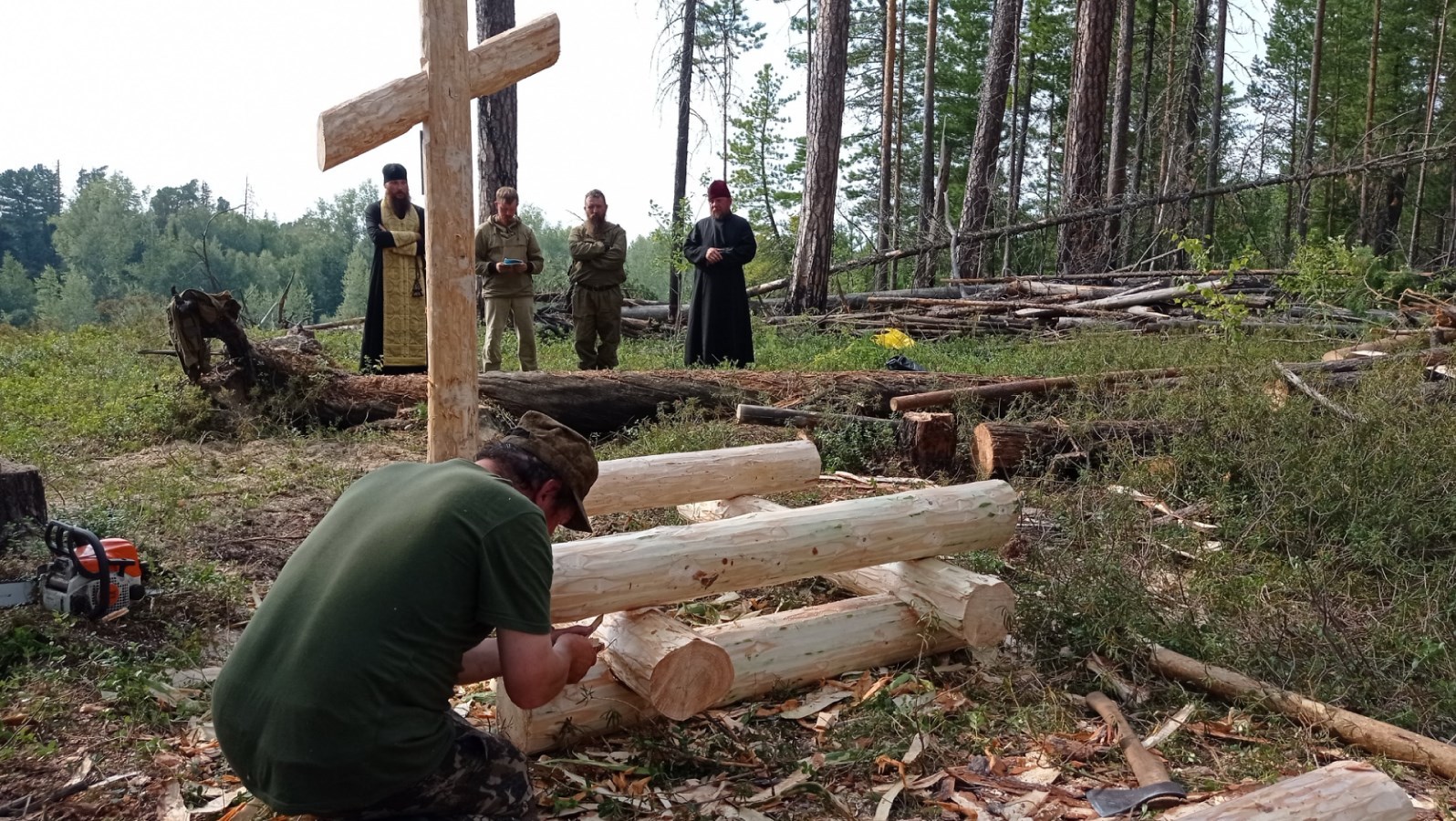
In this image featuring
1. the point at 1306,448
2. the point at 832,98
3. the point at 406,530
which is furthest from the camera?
the point at 832,98

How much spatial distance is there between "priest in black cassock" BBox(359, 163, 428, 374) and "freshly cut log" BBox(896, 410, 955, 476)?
5.10 metres

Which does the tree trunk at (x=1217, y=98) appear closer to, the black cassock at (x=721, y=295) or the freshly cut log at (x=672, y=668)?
the black cassock at (x=721, y=295)

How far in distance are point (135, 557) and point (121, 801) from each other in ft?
4.97

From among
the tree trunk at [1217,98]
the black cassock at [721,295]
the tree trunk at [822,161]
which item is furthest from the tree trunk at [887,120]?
the black cassock at [721,295]

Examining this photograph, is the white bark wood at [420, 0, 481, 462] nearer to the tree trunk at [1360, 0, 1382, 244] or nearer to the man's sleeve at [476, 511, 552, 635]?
the man's sleeve at [476, 511, 552, 635]

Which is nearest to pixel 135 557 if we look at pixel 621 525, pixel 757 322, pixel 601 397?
pixel 621 525

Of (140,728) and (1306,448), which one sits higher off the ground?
(1306,448)

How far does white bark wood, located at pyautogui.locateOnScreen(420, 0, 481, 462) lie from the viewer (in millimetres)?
4223

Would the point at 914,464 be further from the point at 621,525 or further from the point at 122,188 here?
the point at 122,188

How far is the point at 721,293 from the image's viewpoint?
445 inches

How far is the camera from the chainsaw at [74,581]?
4.14 m

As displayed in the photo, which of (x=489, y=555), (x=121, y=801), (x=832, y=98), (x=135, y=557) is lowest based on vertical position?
(x=121, y=801)

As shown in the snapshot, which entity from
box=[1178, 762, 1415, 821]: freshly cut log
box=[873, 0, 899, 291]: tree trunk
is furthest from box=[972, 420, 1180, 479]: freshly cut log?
box=[873, 0, 899, 291]: tree trunk

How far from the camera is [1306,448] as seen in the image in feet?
19.4
